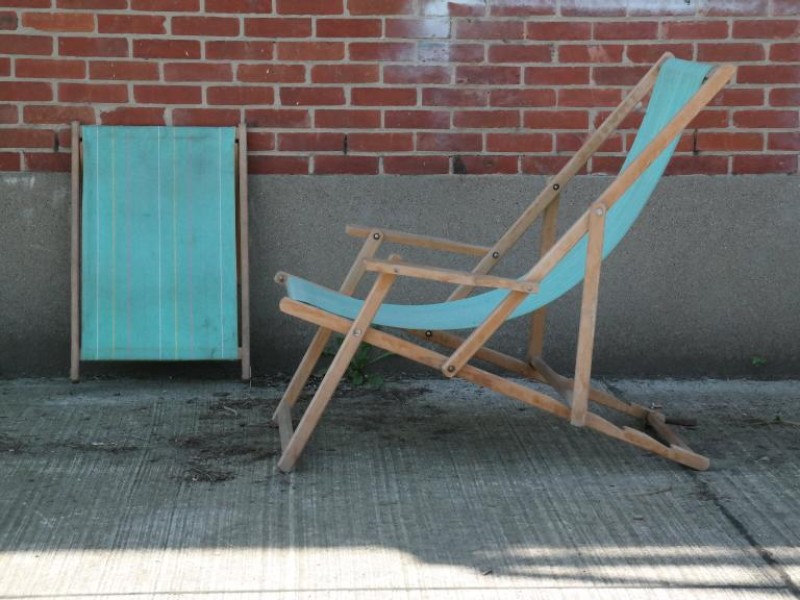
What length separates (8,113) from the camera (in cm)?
495

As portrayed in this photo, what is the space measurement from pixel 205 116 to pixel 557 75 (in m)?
1.37

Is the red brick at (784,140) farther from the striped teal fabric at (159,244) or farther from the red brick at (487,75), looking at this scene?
the striped teal fabric at (159,244)

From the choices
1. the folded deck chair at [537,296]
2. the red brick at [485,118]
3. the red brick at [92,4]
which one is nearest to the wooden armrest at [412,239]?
the folded deck chair at [537,296]

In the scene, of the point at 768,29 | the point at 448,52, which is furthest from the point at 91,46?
the point at 768,29

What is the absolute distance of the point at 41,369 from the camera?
5.13 m

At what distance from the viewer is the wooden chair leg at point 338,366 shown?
3.78 m

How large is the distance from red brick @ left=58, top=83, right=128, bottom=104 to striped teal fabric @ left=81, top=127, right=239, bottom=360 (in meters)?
0.13

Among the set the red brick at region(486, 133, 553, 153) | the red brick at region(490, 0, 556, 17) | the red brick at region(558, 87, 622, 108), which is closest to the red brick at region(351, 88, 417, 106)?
the red brick at region(486, 133, 553, 153)

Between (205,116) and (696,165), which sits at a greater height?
(205,116)

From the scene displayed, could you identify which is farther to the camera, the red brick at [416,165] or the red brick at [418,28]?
the red brick at [416,165]

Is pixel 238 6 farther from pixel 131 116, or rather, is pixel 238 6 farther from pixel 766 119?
pixel 766 119

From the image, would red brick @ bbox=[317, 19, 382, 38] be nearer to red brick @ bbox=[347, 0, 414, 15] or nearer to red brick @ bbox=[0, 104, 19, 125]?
red brick @ bbox=[347, 0, 414, 15]

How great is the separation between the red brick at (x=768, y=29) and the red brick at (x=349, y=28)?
4.55 ft

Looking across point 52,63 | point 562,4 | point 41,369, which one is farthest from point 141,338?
point 562,4
